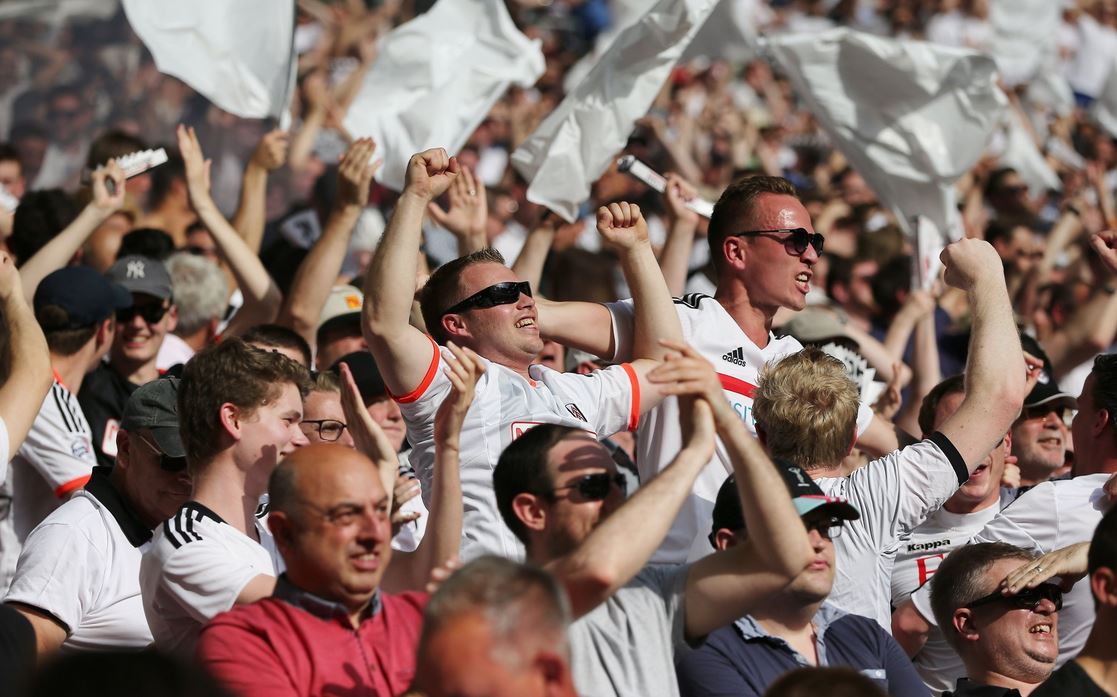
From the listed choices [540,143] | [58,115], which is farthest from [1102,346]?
[58,115]

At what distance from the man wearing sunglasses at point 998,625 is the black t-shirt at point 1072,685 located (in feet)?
3.39

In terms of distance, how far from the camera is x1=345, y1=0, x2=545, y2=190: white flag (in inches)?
300

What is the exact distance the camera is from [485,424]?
467 cm

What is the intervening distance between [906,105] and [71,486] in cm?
464

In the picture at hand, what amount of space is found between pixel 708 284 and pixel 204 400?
4.07m

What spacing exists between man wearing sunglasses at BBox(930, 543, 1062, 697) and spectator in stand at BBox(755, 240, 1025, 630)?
0.22m

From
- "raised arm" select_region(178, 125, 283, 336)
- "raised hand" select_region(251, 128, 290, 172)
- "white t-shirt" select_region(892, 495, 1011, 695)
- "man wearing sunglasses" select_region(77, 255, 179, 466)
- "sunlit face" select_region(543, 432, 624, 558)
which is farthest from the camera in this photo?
"raised hand" select_region(251, 128, 290, 172)

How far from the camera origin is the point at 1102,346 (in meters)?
8.10

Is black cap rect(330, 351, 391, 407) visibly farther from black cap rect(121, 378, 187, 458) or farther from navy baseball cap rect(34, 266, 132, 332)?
black cap rect(121, 378, 187, 458)

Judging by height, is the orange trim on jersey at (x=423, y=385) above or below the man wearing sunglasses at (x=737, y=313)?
above

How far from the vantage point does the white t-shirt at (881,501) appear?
455 centimetres

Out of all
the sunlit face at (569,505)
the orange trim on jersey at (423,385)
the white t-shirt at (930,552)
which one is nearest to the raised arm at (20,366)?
the orange trim on jersey at (423,385)

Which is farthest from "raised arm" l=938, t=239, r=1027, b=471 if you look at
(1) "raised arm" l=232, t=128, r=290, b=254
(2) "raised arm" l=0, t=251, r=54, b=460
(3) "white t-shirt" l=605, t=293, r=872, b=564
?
(1) "raised arm" l=232, t=128, r=290, b=254

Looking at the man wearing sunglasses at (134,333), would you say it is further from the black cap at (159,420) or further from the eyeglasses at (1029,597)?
the eyeglasses at (1029,597)
